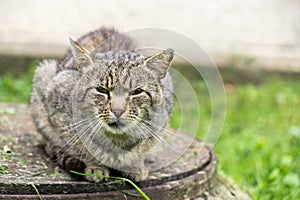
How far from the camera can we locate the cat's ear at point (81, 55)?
2.69 meters

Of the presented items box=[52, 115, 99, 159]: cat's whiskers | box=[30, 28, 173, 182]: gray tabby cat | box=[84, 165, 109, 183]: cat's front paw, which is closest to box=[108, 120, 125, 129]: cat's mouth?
box=[30, 28, 173, 182]: gray tabby cat

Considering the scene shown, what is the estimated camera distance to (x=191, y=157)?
3252 millimetres

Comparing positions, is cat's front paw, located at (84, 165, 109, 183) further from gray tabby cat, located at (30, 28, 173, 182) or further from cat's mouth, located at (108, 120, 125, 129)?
cat's mouth, located at (108, 120, 125, 129)

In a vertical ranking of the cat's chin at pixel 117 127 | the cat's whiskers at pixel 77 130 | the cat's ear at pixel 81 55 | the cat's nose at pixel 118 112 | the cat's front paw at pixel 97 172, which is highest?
the cat's ear at pixel 81 55

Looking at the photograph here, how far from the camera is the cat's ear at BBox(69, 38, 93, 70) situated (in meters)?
2.69

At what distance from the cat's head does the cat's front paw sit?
24 centimetres

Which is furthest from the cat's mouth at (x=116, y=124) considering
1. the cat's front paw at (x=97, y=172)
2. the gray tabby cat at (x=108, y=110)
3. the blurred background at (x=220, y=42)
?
the blurred background at (x=220, y=42)

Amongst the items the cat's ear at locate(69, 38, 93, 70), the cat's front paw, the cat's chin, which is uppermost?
the cat's ear at locate(69, 38, 93, 70)

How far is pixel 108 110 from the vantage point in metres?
2.52

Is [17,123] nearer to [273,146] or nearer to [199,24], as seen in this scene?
[273,146]

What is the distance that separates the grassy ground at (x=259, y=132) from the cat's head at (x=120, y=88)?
1.22 m

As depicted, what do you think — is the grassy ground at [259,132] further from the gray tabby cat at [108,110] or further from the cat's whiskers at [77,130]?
the cat's whiskers at [77,130]

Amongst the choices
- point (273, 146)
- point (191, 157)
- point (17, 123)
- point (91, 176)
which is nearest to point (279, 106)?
point (273, 146)

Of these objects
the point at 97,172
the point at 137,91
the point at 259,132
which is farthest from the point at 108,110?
the point at 259,132
